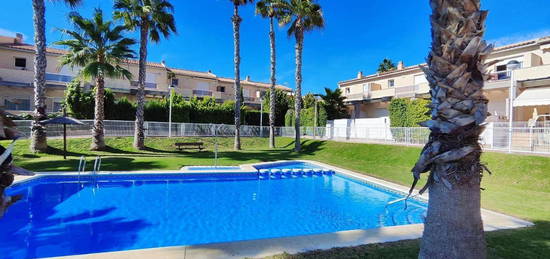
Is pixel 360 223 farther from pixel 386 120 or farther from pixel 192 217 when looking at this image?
pixel 386 120

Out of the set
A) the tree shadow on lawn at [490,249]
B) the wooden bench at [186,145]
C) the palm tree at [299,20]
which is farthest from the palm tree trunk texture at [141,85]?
the tree shadow on lawn at [490,249]

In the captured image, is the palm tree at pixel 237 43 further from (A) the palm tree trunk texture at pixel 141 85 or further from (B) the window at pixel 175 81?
(B) the window at pixel 175 81

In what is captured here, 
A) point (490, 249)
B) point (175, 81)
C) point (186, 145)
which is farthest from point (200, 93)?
point (490, 249)

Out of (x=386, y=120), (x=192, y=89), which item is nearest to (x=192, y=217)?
(x=386, y=120)

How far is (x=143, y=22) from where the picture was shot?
57.9ft

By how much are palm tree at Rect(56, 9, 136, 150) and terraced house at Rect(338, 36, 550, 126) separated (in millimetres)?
18419

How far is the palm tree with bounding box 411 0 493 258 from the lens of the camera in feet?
8.76

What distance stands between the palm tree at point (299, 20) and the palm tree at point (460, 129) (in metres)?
18.9

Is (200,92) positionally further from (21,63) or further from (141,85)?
(141,85)

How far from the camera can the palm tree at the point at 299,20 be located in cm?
2103

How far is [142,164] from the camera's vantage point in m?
13.7

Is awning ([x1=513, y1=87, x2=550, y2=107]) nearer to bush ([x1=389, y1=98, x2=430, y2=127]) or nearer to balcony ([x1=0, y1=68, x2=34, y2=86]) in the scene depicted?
bush ([x1=389, y1=98, x2=430, y2=127])

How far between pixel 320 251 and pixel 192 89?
123 feet

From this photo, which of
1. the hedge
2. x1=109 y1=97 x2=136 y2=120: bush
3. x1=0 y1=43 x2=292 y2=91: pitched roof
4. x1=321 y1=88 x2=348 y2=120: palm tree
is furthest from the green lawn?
x1=0 y1=43 x2=292 y2=91: pitched roof
